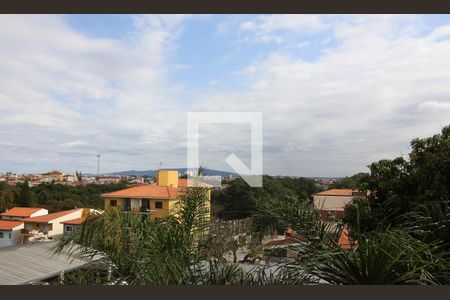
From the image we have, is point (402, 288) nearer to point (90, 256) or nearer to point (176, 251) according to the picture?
point (176, 251)

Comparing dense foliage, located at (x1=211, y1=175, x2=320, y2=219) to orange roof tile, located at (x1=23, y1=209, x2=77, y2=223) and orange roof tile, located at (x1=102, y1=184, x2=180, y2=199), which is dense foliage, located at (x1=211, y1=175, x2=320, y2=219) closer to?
orange roof tile, located at (x1=102, y1=184, x2=180, y2=199)

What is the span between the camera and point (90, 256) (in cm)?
254

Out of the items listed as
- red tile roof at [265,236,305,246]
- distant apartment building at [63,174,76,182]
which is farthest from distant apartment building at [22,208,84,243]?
red tile roof at [265,236,305,246]

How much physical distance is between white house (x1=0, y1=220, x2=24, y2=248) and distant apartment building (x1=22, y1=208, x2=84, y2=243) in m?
0.05

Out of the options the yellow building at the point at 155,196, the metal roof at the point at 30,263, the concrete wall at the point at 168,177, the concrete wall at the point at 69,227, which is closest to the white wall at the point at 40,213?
the metal roof at the point at 30,263

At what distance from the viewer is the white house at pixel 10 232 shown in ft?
9.75

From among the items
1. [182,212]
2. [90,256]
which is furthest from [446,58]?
[90,256]

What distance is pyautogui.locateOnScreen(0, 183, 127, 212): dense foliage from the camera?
304cm

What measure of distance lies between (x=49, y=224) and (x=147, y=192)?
831 mm

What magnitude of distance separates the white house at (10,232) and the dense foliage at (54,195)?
0.14 metres

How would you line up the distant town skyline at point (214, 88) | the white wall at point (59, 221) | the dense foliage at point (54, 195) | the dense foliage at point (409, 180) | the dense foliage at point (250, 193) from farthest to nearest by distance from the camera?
1. the dense foliage at point (409, 180)
2. the dense foliage at point (54, 195)
3. the white wall at point (59, 221)
4. the dense foliage at point (250, 193)
5. the distant town skyline at point (214, 88)

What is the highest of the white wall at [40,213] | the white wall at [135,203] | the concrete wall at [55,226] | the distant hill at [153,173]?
the distant hill at [153,173]

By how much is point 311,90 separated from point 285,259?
1.43m

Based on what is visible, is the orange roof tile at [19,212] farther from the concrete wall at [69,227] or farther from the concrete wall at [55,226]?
the concrete wall at [69,227]
